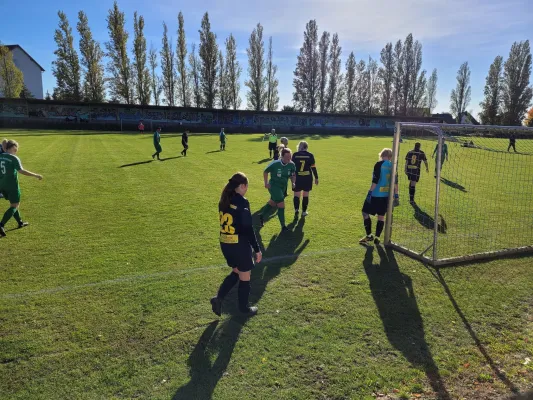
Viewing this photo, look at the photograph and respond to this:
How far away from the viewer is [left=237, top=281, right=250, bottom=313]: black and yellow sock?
4594 mm

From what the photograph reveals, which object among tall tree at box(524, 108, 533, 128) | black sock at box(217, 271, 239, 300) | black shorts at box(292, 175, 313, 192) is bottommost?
black sock at box(217, 271, 239, 300)

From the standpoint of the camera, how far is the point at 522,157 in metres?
25.3

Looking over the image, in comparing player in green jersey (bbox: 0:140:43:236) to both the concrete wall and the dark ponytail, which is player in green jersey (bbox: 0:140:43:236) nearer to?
the dark ponytail

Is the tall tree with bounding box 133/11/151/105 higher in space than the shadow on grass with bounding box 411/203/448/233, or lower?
higher

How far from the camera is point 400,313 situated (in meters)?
4.79

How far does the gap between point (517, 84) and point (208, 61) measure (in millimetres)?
57616

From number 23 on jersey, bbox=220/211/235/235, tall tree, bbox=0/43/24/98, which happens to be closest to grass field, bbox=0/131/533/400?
number 23 on jersey, bbox=220/211/235/235

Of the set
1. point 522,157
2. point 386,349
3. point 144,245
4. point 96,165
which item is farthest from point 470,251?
point 522,157

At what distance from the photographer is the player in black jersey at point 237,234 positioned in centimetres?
430

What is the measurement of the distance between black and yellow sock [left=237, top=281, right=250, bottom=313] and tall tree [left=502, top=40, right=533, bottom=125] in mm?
79619

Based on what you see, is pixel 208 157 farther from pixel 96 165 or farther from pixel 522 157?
pixel 522 157

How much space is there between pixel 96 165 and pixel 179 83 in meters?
51.1

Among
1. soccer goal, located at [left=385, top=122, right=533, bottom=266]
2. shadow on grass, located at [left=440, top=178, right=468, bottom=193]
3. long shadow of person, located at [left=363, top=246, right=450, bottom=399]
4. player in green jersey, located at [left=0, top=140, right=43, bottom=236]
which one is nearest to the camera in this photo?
long shadow of person, located at [left=363, top=246, right=450, bottom=399]

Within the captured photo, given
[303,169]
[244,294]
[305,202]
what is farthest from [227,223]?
[305,202]
